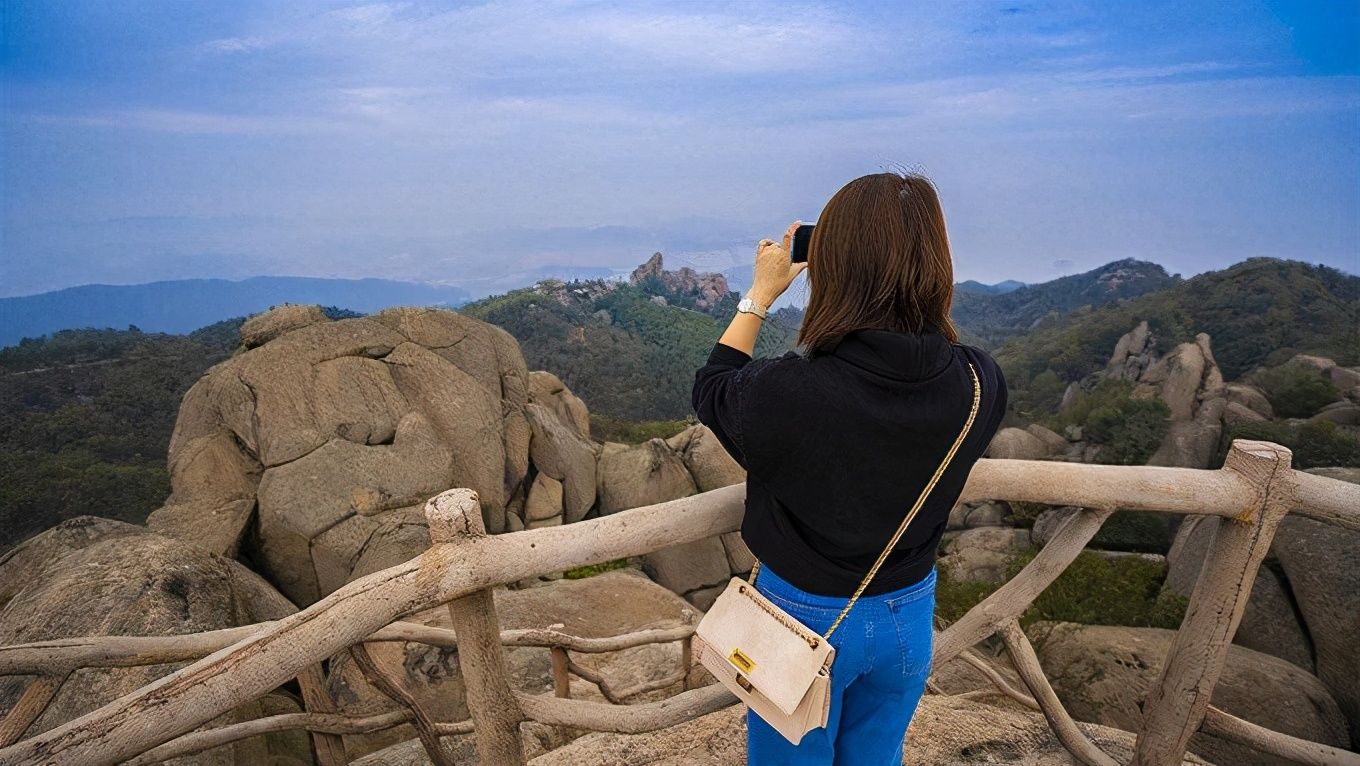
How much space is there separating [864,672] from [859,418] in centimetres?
74

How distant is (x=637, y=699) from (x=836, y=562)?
14.0 ft

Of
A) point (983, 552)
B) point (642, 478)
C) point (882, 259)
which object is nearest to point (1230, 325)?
point (983, 552)

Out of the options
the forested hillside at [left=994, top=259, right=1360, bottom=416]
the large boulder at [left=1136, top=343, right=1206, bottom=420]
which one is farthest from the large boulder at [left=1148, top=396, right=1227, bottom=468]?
the forested hillside at [left=994, top=259, right=1360, bottom=416]

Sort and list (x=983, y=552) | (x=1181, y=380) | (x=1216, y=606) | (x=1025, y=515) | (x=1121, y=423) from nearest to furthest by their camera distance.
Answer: (x=1216, y=606) → (x=983, y=552) → (x=1025, y=515) → (x=1181, y=380) → (x=1121, y=423)

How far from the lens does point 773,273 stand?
1.85 metres

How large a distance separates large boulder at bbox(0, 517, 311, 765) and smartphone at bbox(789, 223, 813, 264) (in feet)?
13.0

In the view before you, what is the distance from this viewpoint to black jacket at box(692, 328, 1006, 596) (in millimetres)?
1527

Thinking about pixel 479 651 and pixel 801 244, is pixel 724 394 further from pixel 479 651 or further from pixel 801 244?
pixel 479 651

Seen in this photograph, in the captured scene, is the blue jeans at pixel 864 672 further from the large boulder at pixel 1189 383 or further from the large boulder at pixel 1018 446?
the large boulder at pixel 1189 383

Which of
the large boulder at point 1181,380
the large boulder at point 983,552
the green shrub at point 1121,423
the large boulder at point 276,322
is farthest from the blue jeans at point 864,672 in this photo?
the large boulder at point 1181,380

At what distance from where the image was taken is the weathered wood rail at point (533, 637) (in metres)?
1.66

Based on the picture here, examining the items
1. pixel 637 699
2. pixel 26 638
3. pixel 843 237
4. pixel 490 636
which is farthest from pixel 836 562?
pixel 26 638

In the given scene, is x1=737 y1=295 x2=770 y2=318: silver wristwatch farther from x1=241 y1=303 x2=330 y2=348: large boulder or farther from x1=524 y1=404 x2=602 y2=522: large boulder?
x1=524 y1=404 x2=602 y2=522: large boulder

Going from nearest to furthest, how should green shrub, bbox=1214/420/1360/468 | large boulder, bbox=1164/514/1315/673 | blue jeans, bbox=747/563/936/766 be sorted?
blue jeans, bbox=747/563/936/766
large boulder, bbox=1164/514/1315/673
green shrub, bbox=1214/420/1360/468
